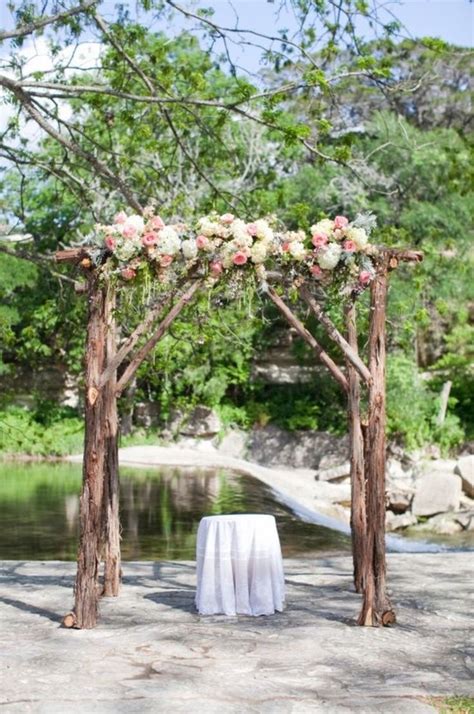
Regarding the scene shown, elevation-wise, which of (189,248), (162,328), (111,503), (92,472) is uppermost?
(189,248)

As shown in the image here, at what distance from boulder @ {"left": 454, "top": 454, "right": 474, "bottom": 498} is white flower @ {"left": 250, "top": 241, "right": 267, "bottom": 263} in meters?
16.4

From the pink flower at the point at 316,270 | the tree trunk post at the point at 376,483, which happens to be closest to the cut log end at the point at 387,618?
the tree trunk post at the point at 376,483

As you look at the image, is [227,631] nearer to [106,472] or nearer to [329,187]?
[106,472]

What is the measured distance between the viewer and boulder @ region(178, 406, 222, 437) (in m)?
27.6

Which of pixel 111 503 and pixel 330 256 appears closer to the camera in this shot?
pixel 330 256

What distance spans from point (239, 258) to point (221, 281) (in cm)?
27

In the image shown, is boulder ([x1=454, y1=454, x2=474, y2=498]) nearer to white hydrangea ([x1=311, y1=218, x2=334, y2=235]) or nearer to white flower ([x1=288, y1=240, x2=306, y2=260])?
white hydrangea ([x1=311, y1=218, x2=334, y2=235])

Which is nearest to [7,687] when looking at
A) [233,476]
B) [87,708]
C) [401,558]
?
[87,708]

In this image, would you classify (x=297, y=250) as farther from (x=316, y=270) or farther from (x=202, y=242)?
(x=202, y=242)

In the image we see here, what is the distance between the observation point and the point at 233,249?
295 inches

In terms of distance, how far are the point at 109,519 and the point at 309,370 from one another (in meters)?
19.5

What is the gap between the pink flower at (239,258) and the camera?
745 centimetres

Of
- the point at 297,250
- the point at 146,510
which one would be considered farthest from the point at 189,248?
the point at 146,510

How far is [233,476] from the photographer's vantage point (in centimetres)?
2216
